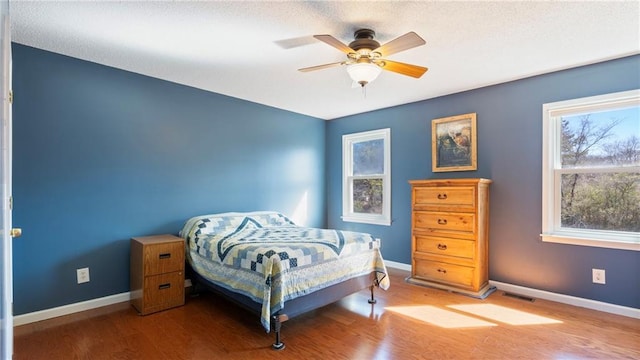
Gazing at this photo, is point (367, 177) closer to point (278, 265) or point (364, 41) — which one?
point (364, 41)

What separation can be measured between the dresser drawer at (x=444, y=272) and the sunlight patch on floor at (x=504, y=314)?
356 millimetres

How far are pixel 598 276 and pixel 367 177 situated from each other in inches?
109

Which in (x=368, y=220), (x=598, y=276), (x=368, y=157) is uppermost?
(x=368, y=157)

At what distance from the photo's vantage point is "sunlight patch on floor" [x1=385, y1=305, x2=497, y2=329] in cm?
254

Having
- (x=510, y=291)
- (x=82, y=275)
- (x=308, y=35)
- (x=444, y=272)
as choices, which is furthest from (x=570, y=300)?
(x=82, y=275)

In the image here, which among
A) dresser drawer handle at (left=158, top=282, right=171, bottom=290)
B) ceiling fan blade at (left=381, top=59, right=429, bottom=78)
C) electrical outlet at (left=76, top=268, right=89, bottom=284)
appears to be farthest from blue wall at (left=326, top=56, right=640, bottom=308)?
electrical outlet at (left=76, top=268, right=89, bottom=284)

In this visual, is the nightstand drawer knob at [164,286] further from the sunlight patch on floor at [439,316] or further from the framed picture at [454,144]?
the framed picture at [454,144]

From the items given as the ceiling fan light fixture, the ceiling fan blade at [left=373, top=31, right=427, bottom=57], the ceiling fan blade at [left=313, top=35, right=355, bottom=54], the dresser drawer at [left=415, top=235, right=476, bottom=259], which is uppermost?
the ceiling fan blade at [left=313, top=35, right=355, bottom=54]

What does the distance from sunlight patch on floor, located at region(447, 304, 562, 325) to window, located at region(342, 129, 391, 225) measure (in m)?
1.65

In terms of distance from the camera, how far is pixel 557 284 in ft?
9.89

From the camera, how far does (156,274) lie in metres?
2.76

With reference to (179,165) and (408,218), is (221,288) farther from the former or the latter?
(408,218)

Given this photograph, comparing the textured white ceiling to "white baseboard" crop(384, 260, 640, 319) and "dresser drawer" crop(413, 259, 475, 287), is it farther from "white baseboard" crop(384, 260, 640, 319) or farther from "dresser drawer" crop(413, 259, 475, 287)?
"white baseboard" crop(384, 260, 640, 319)

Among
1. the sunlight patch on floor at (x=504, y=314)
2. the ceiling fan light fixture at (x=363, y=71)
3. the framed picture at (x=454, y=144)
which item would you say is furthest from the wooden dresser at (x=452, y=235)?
the ceiling fan light fixture at (x=363, y=71)
